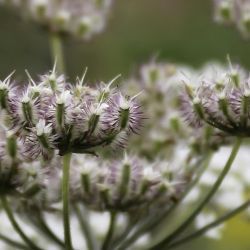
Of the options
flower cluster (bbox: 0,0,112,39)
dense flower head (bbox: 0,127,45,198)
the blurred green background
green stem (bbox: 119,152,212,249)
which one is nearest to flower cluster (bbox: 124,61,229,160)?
green stem (bbox: 119,152,212,249)

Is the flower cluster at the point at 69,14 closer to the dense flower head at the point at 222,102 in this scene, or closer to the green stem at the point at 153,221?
the green stem at the point at 153,221

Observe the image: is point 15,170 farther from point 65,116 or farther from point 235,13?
point 235,13

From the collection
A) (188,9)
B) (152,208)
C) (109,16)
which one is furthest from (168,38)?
(152,208)

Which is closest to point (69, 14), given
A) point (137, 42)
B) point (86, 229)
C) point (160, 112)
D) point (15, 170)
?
point (160, 112)

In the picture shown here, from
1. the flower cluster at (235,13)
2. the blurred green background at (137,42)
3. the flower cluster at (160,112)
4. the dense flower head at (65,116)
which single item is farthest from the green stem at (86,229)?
the blurred green background at (137,42)

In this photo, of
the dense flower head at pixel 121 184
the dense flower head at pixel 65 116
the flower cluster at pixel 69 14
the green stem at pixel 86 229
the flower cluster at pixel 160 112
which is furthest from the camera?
the flower cluster at pixel 69 14

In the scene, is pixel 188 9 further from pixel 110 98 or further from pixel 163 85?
pixel 110 98

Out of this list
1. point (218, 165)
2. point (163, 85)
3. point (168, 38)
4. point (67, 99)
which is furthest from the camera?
point (168, 38)
